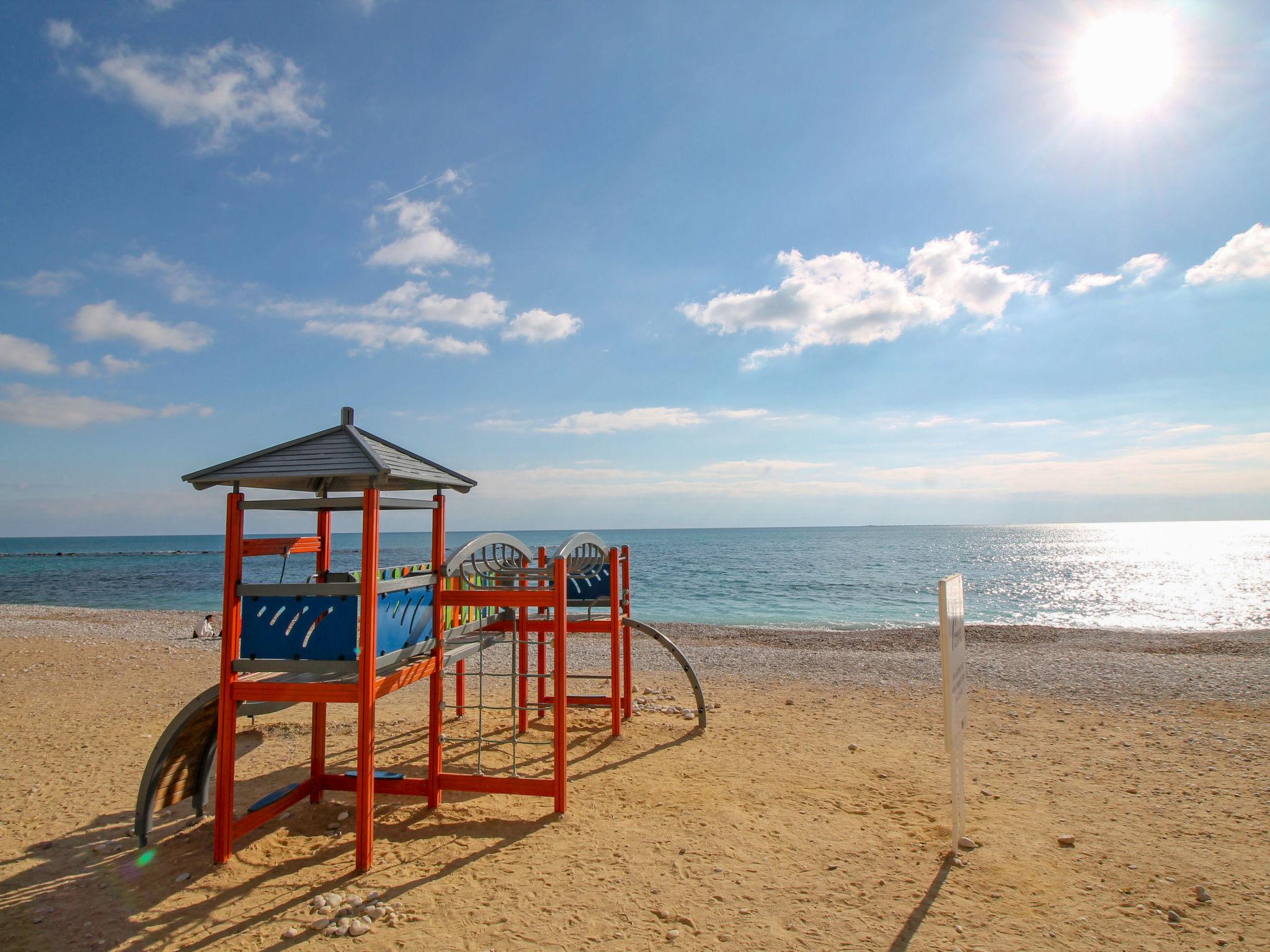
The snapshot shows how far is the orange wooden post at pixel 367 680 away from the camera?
14.8ft

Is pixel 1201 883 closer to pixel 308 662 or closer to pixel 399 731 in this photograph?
pixel 308 662

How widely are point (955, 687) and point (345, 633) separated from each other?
13.3ft

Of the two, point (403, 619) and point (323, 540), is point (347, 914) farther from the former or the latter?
point (323, 540)

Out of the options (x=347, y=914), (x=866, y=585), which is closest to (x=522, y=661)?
(x=347, y=914)

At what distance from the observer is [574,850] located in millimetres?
4941

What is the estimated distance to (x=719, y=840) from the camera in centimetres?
508

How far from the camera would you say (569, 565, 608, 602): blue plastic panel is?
830 cm

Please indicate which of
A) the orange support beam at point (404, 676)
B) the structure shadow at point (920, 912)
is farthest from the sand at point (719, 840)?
the orange support beam at point (404, 676)

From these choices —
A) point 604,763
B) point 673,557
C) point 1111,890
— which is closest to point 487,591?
point 604,763

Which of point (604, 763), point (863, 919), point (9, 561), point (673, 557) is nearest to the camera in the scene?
point (863, 919)

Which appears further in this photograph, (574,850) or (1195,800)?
(1195,800)

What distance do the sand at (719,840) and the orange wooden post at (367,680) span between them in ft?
0.98

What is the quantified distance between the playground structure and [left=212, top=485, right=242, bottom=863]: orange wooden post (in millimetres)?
11

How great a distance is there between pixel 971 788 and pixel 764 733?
2.43m
